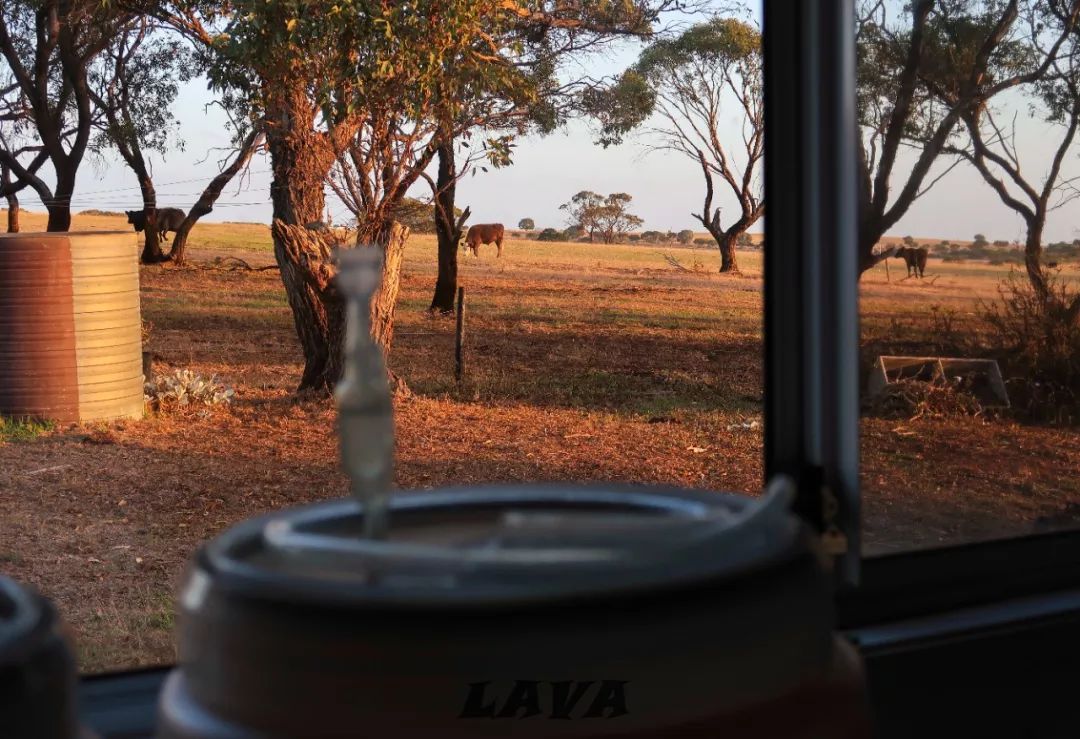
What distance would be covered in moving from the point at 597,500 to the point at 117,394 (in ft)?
13.3

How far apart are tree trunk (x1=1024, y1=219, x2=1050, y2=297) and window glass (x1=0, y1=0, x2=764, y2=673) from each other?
1.83 meters

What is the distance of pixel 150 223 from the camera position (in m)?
7.75

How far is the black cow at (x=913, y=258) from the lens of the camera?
1.08 metres

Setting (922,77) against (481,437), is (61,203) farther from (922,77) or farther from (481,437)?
(922,77)

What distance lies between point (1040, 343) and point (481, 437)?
315cm

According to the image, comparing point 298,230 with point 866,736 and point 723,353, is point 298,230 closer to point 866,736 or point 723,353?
point 723,353

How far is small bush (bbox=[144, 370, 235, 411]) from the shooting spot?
14.5 feet

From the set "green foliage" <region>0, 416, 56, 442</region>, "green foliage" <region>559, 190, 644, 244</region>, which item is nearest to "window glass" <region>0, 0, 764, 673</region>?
→ "green foliage" <region>0, 416, 56, 442</region>

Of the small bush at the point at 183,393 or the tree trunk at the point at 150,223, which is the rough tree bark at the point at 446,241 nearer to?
the tree trunk at the point at 150,223

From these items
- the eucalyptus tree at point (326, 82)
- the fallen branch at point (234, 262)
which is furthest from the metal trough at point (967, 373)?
the fallen branch at point (234, 262)

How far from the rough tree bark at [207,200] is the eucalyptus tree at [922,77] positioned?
13.4 feet

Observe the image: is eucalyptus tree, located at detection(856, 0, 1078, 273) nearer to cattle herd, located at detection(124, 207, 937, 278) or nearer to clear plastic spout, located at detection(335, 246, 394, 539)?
cattle herd, located at detection(124, 207, 937, 278)

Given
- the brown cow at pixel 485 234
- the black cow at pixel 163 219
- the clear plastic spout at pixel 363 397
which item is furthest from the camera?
the brown cow at pixel 485 234

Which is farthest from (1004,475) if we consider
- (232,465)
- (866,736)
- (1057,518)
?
(232,465)
